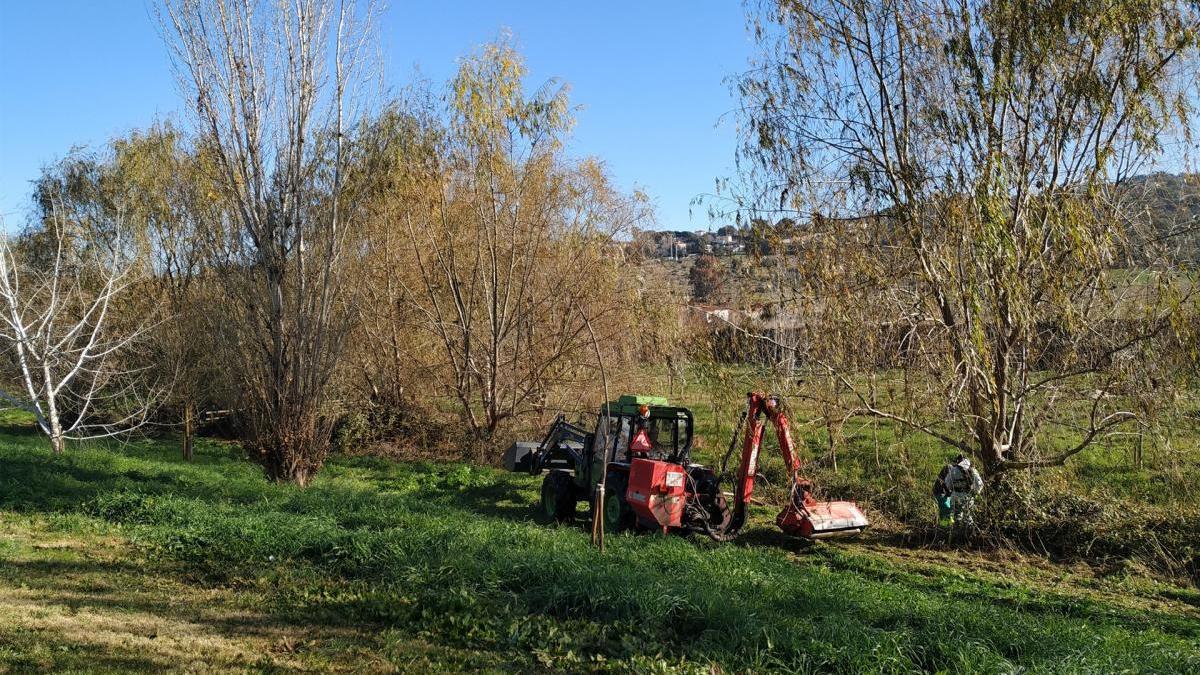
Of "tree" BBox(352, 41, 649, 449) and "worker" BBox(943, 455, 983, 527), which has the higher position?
"tree" BBox(352, 41, 649, 449)

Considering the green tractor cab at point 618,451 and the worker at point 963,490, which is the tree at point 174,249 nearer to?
the green tractor cab at point 618,451

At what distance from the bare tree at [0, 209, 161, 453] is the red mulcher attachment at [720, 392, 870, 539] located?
12249mm

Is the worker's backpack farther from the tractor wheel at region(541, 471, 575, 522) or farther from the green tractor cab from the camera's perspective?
the tractor wheel at region(541, 471, 575, 522)

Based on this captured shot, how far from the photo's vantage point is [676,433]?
12680 mm

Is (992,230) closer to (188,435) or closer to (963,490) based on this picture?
(963,490)

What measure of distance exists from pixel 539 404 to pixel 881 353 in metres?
10.9

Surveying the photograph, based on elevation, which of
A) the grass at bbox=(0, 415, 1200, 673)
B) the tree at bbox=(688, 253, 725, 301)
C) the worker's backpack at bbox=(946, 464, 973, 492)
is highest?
the tree at bbox=(688, 253, 725, 301)

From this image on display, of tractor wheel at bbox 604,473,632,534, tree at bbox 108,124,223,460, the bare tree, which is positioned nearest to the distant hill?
tractor wheel at bbox 604,473,632,534

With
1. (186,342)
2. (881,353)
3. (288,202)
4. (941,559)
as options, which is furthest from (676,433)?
(186,342)

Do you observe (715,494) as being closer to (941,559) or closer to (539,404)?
(941,559)

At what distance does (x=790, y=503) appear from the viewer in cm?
1126

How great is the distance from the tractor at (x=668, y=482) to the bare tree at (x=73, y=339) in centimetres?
972

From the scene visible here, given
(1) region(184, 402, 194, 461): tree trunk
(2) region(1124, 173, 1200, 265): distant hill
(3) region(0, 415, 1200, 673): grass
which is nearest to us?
(3) region(0, 415, 1200, 673): grass

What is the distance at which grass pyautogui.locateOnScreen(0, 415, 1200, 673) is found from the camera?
5.39 m
